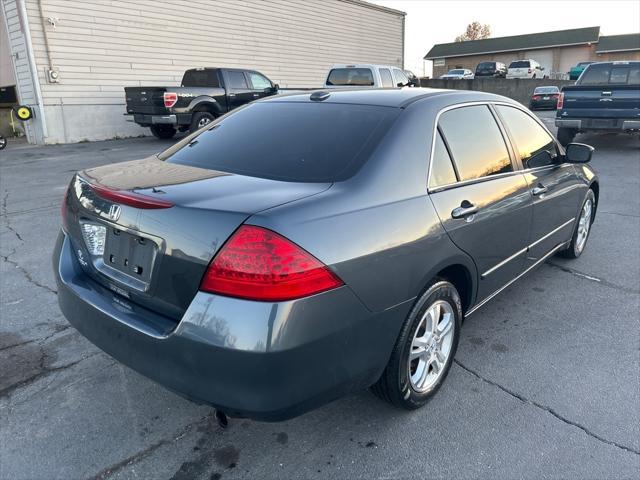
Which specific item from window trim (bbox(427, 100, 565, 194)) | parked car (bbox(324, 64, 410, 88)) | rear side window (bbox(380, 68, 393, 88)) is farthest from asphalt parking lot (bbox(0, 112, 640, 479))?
rear side window (bbox(380, 68, 393, 88))

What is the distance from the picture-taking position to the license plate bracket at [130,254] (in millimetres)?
2156

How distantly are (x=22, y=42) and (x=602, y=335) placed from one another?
14634 millimetres

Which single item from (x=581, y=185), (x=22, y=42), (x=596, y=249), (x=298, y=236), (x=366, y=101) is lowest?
Result: (x=596, y=249)

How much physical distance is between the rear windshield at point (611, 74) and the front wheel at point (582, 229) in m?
8.11

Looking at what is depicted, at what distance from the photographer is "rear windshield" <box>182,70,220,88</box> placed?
14336 mm

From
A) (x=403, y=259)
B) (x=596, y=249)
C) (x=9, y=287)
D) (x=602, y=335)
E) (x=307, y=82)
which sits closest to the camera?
(x=403, y=259)

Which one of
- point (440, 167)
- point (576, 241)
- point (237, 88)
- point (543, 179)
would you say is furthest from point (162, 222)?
point (237, 88)

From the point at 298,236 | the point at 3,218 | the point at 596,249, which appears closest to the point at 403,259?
the point at 298,236

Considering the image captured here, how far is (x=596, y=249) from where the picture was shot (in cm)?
544

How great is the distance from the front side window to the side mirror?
40.9 ft

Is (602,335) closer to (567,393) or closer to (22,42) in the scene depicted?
(567,393)

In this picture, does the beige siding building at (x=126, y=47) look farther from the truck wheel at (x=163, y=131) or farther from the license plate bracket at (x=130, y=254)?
the license plate bracket at (x=130, y=254)

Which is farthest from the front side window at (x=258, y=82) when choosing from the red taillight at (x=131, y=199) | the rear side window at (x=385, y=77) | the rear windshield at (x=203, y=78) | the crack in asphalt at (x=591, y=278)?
the red taillight at (x=131, y=199)

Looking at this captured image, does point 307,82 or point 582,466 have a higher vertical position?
point 307,82
